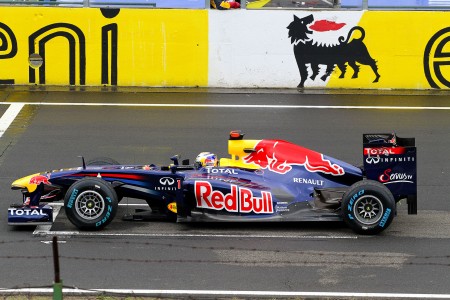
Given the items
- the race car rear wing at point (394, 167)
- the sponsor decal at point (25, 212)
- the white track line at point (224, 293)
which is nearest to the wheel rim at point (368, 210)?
the race car rear wing at point (394, 167)

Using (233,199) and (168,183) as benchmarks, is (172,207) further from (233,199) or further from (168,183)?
(233,199)

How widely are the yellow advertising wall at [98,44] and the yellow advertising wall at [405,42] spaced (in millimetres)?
3351

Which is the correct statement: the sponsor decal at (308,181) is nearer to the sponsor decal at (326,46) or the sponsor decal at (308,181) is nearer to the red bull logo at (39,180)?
the red bull logo at (39,180)

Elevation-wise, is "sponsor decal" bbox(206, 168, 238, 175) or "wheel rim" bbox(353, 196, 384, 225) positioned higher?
"sponsor decal" bbox(206, 168, 238, 175)

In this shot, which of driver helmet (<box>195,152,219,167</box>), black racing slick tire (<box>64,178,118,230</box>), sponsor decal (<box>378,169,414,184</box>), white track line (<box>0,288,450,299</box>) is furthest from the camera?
driver helmet (<box>195,152,219,167</box>)

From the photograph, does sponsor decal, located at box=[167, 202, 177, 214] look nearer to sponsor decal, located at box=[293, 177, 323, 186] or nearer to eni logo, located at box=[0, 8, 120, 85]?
sponsor decal, located at box=[293, 177, 323, 186]

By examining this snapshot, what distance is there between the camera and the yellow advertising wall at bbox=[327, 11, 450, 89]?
802 inches

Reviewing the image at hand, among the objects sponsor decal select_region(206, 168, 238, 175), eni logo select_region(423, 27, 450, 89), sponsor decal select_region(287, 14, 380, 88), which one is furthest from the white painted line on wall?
eni logo select_region(423, 27, 450, 89)

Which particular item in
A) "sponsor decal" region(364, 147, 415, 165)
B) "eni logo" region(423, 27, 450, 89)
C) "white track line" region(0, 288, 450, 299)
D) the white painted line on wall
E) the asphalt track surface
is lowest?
"white track line" region(0, 288, 450, 299)

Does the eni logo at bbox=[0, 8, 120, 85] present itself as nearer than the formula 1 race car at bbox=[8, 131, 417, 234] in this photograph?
No

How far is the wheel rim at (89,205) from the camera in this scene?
1092 cm

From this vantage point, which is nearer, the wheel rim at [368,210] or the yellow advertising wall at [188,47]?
the wheel rim at [368,210]

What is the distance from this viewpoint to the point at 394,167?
36.9 ft

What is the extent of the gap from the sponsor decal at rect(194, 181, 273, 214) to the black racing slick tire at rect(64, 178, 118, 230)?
976mm
